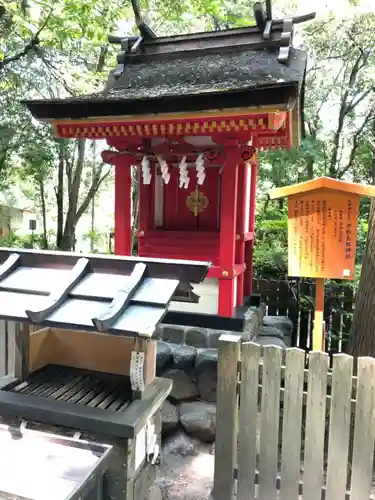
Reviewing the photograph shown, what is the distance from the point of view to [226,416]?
11.3 ft

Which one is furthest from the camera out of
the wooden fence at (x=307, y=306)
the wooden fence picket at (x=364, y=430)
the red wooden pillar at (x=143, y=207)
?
the wooden fence at (x=307, y=306)

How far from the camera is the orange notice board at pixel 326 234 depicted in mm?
3787

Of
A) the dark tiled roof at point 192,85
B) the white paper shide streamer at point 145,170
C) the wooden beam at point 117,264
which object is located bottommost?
the wooden beam at point 117,264

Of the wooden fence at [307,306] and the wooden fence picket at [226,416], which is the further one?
the wooden fence at [307,306]

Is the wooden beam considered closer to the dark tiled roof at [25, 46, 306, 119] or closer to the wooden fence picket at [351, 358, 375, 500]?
the wooden fence picket at [351, 358, 375, 500]

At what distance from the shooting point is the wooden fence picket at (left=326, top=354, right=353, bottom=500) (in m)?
3.07

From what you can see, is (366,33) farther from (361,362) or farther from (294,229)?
(361,362)

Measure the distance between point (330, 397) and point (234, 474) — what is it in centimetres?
118

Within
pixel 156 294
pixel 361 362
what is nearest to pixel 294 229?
pixel 361 362

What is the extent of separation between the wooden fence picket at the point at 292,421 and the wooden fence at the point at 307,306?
480 centimetres

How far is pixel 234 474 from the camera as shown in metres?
3.50

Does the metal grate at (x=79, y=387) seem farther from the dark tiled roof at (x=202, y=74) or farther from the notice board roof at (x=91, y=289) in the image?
the dark tiled roof at (x=202, y=74)

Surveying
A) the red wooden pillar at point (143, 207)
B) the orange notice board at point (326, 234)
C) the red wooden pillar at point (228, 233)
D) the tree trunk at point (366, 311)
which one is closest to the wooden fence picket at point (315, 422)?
the orange notice board at point (326, 234)

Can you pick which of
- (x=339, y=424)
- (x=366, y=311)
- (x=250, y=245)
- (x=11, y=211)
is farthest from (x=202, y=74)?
(x=11, y=211)
